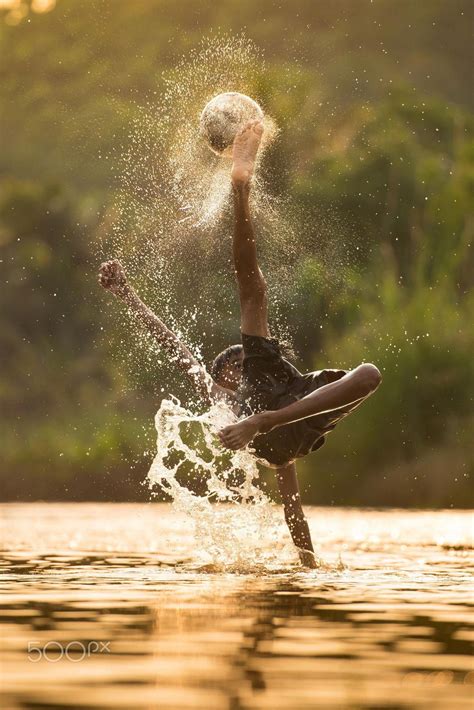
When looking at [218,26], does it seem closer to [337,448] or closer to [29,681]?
[337,448]

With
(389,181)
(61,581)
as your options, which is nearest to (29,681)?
(61,581)

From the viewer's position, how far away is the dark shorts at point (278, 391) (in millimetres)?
10633

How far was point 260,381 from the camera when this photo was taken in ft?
35.2

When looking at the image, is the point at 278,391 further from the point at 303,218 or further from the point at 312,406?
the point at 303,218

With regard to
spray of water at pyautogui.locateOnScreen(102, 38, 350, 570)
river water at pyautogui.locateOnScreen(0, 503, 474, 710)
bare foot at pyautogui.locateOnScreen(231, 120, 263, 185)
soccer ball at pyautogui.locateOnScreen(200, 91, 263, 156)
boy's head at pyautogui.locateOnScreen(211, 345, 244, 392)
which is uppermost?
spray of water at pyautogui.locateOnScreen(102, 38, 350, 570)

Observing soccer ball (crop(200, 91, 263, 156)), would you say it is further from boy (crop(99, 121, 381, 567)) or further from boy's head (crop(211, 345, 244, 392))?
boy's head (crop(211, 345, 244, 392))

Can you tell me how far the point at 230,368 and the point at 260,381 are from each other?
2.12ft

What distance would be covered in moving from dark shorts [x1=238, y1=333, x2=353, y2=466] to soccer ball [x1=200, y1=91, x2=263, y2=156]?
112cm

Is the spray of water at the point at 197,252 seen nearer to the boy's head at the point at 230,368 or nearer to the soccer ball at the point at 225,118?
the soccer ball at the point at 225,118

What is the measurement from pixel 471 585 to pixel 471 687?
154 inches

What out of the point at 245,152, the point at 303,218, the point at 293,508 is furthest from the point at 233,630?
the point at 303,218

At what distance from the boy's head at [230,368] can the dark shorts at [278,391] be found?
1.62 feet

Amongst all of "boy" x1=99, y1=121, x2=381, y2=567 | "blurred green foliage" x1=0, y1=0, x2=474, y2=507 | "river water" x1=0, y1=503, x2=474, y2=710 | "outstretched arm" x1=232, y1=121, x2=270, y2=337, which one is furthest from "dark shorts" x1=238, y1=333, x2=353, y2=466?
"blurred green foliage" x1=0, y1=0, x2=474, y2=507

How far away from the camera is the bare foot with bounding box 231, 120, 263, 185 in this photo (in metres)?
9.92
